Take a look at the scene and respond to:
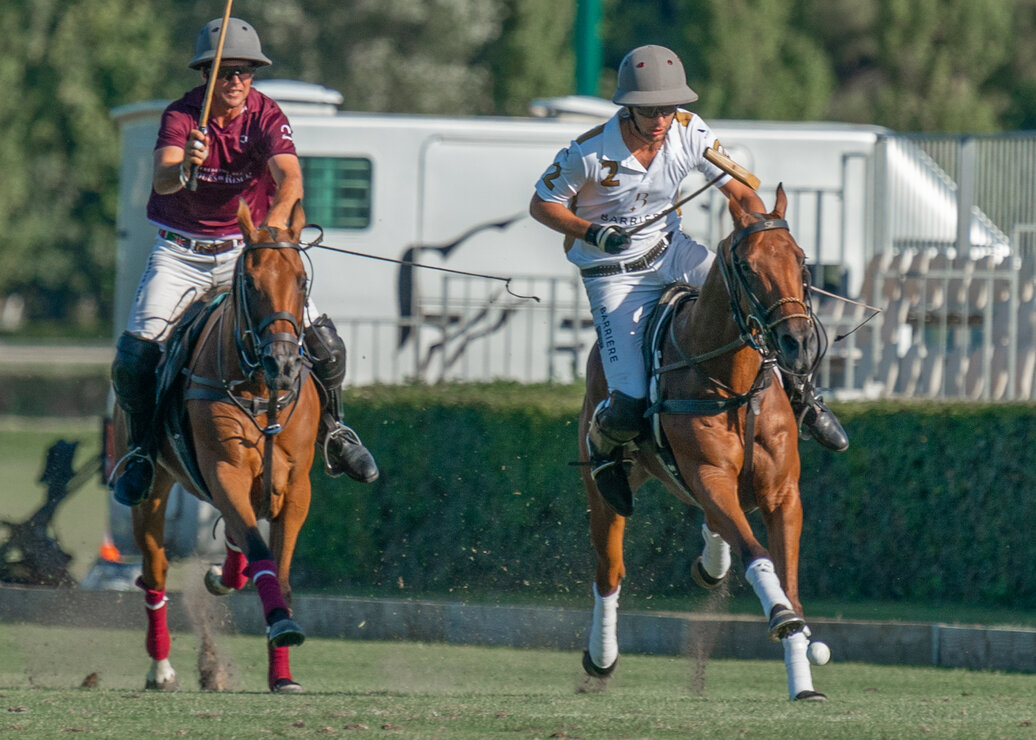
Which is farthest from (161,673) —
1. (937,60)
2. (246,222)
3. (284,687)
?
(937,60)

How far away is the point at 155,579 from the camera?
29.6 ft

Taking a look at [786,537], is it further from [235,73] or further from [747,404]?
[235,73]

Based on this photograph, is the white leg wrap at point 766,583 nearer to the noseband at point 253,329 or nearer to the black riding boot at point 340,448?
the noseband at point 253,329

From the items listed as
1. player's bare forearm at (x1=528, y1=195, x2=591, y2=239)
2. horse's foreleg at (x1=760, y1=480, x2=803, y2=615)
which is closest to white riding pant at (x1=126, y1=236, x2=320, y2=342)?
player's bare forearm at (x1=528, y1=195, x2=591, y2=239)

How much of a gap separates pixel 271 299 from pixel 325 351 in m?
0.97

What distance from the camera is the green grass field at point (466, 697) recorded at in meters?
6.22

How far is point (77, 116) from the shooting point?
34656 mm

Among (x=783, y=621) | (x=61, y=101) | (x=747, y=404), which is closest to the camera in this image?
(x=783, y=621)

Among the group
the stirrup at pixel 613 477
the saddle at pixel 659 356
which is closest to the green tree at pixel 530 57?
the stirrup at pixel 613 477

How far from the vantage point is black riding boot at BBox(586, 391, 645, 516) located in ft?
26.1

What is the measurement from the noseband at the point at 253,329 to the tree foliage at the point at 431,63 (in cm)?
2605

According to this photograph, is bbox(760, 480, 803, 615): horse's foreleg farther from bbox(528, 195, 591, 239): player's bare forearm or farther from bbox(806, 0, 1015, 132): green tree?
bbox(806, 0, 1015, 132): green tree

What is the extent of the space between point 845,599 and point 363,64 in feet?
78.7

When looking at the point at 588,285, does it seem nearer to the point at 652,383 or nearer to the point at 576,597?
Answer: the point at 652,383
